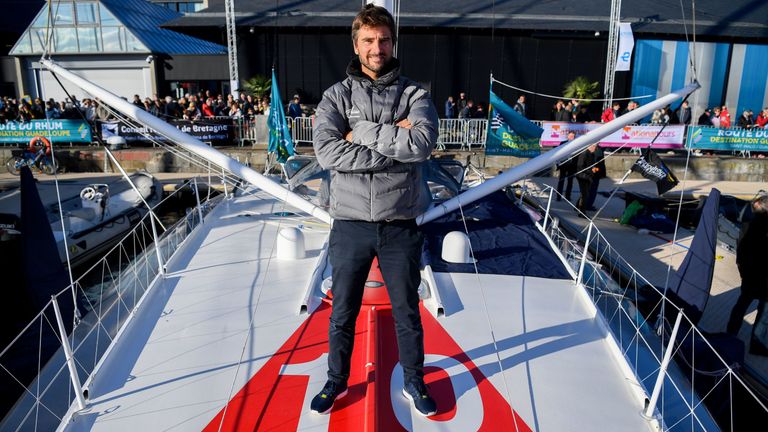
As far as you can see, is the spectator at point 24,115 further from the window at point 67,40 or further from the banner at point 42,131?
the window at point 67,40

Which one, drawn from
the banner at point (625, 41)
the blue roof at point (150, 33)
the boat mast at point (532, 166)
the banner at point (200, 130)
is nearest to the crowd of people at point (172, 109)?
the banner at point (200, 130)

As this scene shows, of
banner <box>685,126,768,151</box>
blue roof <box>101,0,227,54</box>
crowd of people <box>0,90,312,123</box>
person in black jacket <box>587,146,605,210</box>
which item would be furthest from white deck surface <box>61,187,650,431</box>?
blue roof <box>101,0,227,54</box>

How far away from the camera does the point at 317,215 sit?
12.4 feet

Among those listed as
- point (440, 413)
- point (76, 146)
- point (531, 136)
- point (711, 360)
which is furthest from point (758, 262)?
point (76, 146)

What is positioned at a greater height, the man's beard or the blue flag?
the man's beard

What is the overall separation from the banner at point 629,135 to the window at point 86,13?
906 inches

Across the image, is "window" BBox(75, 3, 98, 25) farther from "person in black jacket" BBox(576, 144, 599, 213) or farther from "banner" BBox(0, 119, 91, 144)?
"person in black jacket" BBox(576, 144, 599, 213)

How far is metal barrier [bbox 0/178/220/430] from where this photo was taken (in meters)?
2.97

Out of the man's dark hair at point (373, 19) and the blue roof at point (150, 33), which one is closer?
the man's dark hair at point (373, 19)

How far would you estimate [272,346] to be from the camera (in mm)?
3152

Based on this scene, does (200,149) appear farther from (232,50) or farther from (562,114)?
(232,50)

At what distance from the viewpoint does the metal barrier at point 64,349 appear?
2.97 meters

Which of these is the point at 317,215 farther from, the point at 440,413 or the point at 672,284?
the point at 672,284

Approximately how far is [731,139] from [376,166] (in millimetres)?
17544
